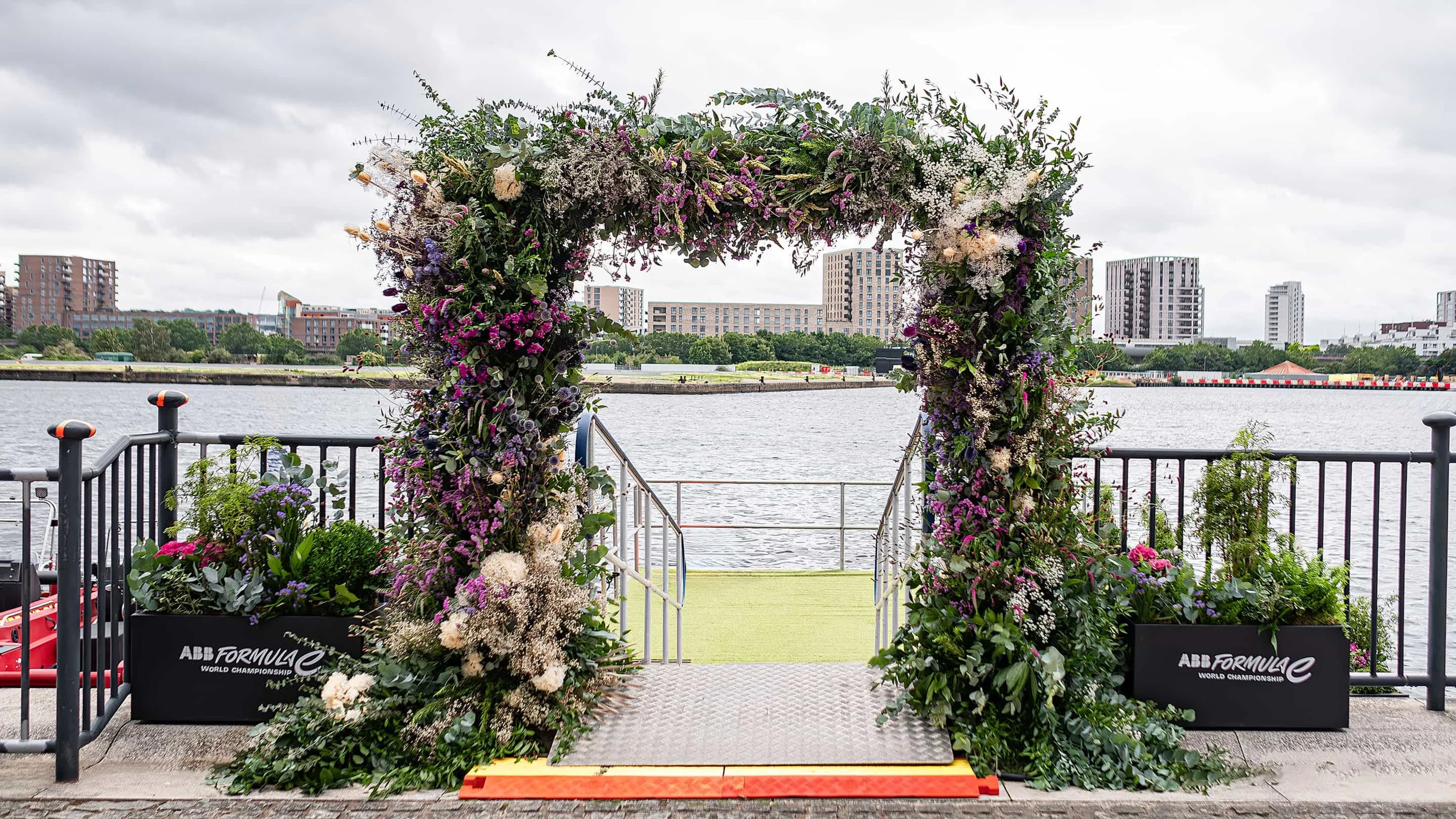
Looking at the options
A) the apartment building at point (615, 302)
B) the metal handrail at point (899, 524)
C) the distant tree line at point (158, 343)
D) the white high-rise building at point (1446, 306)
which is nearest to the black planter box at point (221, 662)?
the apartment building at point (615, 302)

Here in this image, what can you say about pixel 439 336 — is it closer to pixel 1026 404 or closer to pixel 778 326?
pixel 1026 404

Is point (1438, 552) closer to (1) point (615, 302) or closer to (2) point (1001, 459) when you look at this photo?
(2) point (1001, 459)

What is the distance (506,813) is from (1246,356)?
226 feet

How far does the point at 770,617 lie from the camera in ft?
23.2

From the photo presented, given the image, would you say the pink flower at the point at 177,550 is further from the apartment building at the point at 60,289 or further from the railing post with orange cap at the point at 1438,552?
the apartment building at the point at 60,289

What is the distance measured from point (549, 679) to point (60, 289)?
6258cm

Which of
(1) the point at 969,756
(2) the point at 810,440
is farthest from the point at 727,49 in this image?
(2) the point at 810,440

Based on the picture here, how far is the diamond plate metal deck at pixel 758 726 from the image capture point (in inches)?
124

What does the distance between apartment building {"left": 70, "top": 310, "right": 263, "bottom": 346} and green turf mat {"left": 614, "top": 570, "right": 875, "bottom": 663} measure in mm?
48216

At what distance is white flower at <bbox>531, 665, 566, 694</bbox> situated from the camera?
3258 millimetres

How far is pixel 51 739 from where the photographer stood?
10.5ft

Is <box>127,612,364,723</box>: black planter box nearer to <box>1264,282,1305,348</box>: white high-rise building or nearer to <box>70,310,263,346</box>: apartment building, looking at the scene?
<box>70,310,263,346</box>: apartment building

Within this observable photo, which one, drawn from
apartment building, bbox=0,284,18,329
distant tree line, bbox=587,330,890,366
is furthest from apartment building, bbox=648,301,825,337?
apartment building, bbox=0,284,18,329

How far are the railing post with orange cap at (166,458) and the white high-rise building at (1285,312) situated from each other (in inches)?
4322
